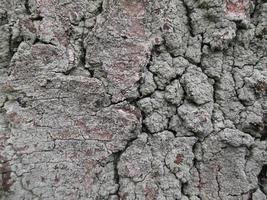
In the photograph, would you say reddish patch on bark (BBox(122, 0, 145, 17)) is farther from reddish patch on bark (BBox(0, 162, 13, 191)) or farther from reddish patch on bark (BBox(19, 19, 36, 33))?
reddish patch on bark (BBox(0, 162, 13, 191))

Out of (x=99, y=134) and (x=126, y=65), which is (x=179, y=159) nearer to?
(x=99, y=134)

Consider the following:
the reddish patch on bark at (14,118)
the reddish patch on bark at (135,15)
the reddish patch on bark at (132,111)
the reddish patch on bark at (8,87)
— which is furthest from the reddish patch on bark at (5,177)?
the reddish patch on bark at (135,15)

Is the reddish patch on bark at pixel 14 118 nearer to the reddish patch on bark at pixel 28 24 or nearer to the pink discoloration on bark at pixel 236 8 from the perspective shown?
the reddish patch on bark at pixel 28 24

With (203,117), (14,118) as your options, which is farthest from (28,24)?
(203,117)

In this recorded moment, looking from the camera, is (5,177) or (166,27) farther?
(166,27)

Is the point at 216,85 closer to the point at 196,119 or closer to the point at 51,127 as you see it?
the point at 196,119

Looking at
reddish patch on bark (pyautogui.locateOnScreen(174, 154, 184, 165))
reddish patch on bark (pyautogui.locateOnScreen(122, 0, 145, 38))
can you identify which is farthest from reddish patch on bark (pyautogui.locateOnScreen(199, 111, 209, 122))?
reddish patch on bark (pyautogui.locateOnScreen(122, 0, 145, 38))

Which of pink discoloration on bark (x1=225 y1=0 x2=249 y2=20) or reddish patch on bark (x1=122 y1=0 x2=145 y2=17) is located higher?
pink discoloration on bark (x1=225 y1=0 x2=249 y2=20)

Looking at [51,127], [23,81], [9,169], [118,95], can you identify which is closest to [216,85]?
[118,95]
